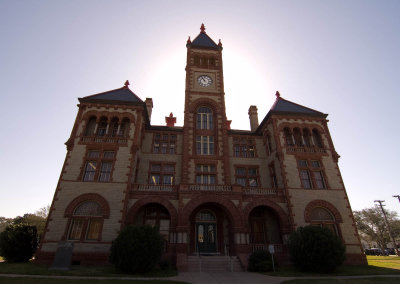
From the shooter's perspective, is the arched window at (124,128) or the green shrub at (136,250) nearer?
the green shrub at (136,250)

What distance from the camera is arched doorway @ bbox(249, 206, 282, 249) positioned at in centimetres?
2316

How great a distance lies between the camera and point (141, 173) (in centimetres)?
2555

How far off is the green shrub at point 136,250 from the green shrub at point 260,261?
7.53 metres

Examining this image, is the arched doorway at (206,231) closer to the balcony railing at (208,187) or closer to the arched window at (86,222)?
Result: the balcony railing at (208,187)

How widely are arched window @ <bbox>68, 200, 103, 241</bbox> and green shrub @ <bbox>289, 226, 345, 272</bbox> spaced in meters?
16.8

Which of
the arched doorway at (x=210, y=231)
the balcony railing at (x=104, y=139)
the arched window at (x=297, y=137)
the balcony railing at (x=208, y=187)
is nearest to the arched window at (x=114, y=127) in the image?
the balcony railing at (x=104, y=139)

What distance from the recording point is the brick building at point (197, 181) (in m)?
19.8

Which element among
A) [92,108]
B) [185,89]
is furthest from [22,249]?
[185,89]

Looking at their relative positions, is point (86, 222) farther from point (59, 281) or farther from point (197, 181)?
point (197, 181)

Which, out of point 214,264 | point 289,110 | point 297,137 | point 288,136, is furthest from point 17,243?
point 289,110

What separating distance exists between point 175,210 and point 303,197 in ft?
43.8

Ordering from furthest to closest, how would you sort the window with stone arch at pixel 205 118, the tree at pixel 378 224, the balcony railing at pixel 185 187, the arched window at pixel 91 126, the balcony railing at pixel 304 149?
the tree at pixel 378 224
the window with stone arch at pixel 205 118
the balcony railing at pixel 304 149
the arched window at pixel 91 126
the balcony railing at pixel 185 187

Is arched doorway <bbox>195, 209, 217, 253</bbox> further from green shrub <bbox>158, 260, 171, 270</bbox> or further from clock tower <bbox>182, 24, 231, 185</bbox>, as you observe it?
green shrub <bbox>158, 260, 171, 270</bbox>

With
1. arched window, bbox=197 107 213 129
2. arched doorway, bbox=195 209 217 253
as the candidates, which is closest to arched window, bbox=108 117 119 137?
arched window, bbox=197 107 213 129
